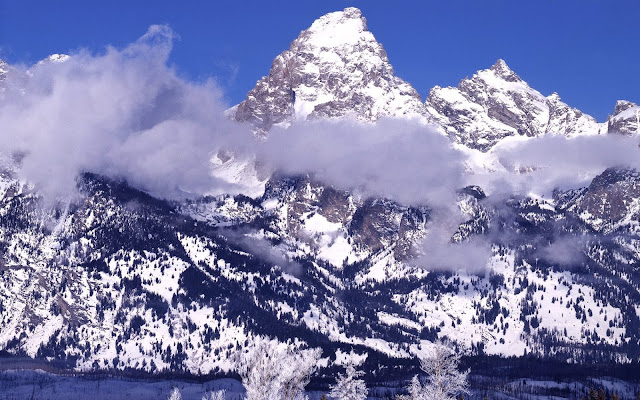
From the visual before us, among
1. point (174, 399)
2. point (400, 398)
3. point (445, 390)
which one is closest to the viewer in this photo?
point (445, 390)

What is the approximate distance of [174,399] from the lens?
17750 centimetres

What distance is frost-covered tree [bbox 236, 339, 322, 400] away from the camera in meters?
153

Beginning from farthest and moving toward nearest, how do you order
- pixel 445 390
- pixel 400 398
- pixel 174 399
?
pixel 174 399 → pixel 400 398 → pixel 445 390

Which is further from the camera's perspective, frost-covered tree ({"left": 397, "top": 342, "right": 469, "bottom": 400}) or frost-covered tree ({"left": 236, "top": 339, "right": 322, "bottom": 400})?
frost-covered tree ({"left": 236, "top": 339, "right": 322, "bottom": 400})

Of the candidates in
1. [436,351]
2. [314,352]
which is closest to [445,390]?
[436,351]

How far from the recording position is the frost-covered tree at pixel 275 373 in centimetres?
15262

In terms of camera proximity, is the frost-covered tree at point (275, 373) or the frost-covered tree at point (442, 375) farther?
the frost-covered tree at point (275, 373)

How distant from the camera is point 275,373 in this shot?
512 ft

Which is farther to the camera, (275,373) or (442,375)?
(275,373)

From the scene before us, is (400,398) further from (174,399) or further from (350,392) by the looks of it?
(174,399)

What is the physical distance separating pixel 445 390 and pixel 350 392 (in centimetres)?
3958

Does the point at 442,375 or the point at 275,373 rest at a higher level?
the point at 442,375

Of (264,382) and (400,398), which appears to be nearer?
(264,382)

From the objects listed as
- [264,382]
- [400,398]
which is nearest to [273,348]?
[264,382]
